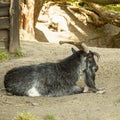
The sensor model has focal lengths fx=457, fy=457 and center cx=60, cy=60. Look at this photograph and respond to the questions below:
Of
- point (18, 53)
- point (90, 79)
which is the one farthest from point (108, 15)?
point (90, 79)

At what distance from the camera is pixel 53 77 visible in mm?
7531

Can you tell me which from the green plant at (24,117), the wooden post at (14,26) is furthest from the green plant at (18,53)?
the green plant at (24,117)

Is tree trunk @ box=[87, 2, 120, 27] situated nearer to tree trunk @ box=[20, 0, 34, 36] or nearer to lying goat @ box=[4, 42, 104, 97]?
tree trunk @ box=[20, 0, 34, 36]

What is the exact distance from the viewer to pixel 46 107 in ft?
21.6

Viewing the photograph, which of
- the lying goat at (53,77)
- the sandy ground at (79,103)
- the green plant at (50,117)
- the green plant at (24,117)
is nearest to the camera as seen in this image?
the green plant at (24,117)

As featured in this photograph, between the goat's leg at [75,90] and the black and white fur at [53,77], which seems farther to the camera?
the goat's leg at [75,90]

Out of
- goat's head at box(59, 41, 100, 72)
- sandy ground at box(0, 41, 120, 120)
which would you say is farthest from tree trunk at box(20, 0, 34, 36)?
goat's head at box(59, 41, 100, 72)

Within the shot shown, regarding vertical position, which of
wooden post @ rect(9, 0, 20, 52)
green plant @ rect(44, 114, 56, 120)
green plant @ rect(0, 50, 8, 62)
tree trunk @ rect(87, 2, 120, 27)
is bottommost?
tree trunk @ rect(87, 2, 120, 27)

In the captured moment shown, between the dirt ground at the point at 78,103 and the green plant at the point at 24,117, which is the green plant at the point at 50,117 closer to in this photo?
the dirt ground at the point at 78,103

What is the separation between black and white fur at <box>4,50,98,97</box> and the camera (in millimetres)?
7418

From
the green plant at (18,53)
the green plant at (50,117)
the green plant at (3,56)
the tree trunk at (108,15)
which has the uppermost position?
the green plant at (50,117)

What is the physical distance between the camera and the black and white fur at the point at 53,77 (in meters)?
7.42

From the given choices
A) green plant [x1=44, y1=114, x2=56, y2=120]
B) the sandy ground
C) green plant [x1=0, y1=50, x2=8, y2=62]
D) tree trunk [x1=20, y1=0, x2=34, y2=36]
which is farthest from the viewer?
tree trunk [x1=20, y1=0, x2=34, y2=36]

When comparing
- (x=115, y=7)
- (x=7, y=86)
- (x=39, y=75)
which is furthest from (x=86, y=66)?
(x=115, y=7)
